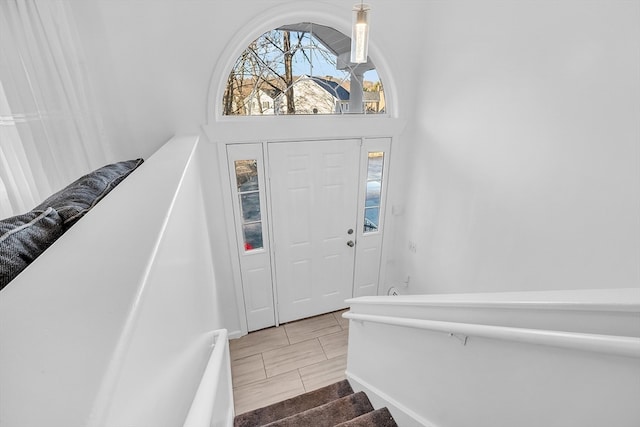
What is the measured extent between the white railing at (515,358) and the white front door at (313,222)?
154cm

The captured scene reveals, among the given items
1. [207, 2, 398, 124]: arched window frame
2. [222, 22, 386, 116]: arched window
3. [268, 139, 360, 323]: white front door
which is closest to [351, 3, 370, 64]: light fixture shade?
[207, 2, 398, 124]: arched window frame

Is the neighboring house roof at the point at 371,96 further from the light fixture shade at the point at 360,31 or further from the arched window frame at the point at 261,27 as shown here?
the light fixture shade at the point at 360,31

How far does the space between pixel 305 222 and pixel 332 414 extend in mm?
1712

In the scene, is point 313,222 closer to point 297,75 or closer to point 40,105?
point 297,75

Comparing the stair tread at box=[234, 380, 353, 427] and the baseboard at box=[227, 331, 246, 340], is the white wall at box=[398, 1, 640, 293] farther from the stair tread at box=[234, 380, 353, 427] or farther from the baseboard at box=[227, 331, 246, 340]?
the baseboard at box=[227, 331, 246, 340]

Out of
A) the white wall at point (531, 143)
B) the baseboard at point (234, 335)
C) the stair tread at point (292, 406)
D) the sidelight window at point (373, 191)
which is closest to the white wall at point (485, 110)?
the white wall at point (531, 143)

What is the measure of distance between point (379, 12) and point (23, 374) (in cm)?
304

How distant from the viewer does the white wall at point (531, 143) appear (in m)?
1.45

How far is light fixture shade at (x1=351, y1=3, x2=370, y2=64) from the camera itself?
61.5 inches

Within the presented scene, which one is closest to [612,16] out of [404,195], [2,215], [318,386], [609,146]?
[609,146]

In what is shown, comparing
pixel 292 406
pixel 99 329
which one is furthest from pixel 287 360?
pixel 99 329

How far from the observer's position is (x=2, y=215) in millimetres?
1584

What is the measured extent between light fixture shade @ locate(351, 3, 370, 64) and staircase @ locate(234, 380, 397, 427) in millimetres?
2044

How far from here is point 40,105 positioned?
1831 mm
